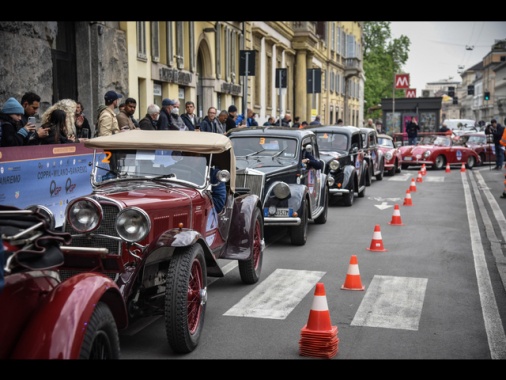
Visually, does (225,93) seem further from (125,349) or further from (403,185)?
(125,349)

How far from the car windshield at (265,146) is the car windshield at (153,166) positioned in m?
→ 4.92

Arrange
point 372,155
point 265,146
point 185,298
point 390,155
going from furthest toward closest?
point 390,155
point 372,155
point 265,146
point 185,298

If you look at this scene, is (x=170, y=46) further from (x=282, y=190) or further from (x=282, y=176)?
(x=282, y=190)

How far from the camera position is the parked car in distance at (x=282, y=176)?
11.3 metres

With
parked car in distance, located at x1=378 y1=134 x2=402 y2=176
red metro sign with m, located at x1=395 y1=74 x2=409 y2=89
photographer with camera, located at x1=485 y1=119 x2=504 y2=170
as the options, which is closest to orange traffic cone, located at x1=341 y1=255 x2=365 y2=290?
parked car in distance, located at x1=378 y1=134 x2=402 y2=176

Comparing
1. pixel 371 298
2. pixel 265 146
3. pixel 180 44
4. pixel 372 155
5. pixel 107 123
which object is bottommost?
pixel 371 298

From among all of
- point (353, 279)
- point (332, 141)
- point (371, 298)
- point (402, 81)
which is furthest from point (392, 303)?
point (402, 81)

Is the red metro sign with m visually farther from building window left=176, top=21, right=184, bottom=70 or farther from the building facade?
building window left=176, top=21, right=184, bottom=70

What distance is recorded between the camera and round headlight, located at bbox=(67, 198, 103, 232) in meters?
5.91

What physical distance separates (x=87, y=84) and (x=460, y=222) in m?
9.40

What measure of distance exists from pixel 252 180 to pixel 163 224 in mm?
4733

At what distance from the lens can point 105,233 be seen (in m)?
6.07

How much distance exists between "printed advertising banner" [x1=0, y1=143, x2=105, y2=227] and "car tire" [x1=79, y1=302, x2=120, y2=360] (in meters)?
3.52

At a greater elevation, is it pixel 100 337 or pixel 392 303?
pixel 100 337
